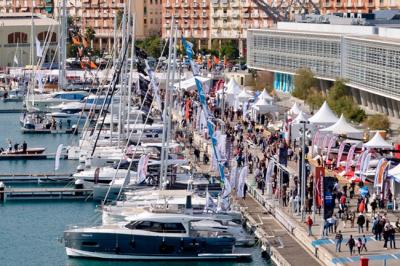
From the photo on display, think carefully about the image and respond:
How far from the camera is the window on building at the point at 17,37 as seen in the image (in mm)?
131250

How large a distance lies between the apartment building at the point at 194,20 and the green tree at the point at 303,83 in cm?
4789

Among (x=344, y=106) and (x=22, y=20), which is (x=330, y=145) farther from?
(x=22, y=20)

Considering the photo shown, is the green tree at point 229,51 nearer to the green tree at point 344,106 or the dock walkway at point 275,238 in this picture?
the green tree at point 344,106

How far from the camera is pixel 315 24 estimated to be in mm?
95562

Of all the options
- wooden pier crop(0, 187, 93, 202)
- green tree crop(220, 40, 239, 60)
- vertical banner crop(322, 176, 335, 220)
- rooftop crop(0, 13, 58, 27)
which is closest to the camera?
vertical banner crop(322, 176, 335, 220)

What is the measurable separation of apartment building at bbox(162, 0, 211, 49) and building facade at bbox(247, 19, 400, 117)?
103 ft

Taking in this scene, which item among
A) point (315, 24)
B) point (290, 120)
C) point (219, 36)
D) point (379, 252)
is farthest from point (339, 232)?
point (219, 36)

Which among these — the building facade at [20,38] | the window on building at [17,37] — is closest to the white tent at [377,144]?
the building facade at [20,38]

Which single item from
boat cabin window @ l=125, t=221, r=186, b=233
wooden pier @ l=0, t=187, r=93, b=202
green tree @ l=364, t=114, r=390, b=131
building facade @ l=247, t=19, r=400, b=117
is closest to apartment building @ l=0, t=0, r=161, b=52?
building facade @ l=247, t=19, r=400, b=117

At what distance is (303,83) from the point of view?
3425 inches

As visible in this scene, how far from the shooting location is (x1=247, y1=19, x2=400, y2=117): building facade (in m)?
74.9

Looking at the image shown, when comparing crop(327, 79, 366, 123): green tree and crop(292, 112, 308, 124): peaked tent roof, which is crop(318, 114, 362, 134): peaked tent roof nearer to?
A: crop(292, 112, 308, 124): peaked tent roof

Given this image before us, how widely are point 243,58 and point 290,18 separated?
1124 cm

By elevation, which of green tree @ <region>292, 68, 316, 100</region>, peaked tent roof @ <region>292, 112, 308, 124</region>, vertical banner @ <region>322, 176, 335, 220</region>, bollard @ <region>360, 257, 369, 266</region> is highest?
vertical banner @ <region>322, 176, 335, 220</region>
